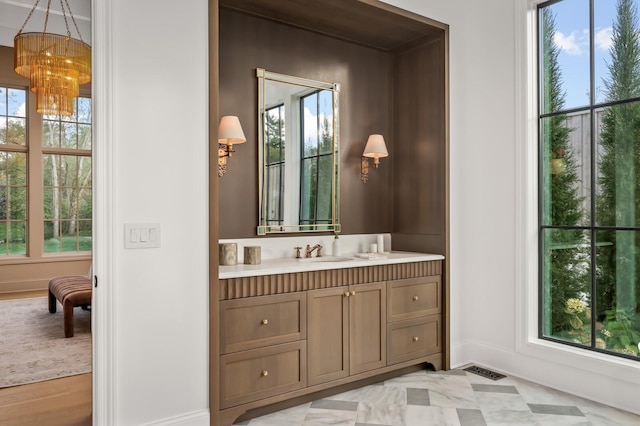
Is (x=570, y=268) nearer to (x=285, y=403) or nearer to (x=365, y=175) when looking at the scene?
(x=365, y=175)

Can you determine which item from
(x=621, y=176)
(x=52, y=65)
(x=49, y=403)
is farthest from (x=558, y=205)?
(x=52, y=65)

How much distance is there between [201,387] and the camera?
2.46 m

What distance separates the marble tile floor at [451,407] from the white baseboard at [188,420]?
0.26 metres

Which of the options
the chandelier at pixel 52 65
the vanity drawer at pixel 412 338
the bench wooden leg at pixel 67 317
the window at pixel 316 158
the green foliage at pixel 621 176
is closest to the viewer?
the green foliage at pixel 621 176

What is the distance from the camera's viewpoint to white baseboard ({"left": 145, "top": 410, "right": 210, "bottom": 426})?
236 centimetres

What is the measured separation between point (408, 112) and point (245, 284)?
2.08m

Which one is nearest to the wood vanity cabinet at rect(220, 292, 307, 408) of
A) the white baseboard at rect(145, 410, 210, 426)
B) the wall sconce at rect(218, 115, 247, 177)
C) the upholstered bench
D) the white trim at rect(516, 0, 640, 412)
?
the white baseboard at rect(145, 410, 210, 426)

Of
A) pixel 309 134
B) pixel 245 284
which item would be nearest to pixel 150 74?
pixel 245 284

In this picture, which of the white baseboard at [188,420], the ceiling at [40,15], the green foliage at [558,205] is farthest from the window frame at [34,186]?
the green foliage at [558,205]

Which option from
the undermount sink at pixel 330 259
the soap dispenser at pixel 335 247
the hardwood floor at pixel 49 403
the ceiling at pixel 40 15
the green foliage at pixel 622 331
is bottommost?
the hardwood floor at pixel 49 403

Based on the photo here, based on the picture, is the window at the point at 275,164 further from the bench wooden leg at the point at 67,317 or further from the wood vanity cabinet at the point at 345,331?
the bench wooden leg at the point at 67,317

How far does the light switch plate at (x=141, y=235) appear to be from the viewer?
7.41ft

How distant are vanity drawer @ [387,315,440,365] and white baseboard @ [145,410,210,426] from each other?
1327mm

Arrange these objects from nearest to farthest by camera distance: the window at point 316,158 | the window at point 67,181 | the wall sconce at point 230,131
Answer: the wall sconce at point 230,131 → the window at point 316,158 → the window at point 67,181
